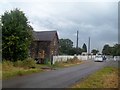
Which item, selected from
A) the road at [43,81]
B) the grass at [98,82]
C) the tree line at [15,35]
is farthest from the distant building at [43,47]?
the grass at [98,82]

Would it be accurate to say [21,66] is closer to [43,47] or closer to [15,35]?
[15,35]

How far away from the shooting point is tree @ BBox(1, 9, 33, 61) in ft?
112

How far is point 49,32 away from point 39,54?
257 inches

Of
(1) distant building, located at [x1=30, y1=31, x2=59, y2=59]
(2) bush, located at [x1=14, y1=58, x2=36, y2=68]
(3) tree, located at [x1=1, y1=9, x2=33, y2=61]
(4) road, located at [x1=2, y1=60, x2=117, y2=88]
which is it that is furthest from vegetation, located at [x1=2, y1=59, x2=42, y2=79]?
(1) distant building, located at [x1=30, y1=31, x2=59, y2=59]

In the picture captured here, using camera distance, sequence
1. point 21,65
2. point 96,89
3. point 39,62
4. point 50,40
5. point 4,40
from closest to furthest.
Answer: point 96,89 → point 21,65 → point 4,40 → point 39,62 → point 50,40

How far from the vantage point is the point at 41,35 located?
6994cm

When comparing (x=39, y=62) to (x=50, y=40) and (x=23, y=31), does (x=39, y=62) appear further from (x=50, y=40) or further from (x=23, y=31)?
(x=50, y=40)

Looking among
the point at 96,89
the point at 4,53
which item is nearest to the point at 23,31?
the point at 4,53

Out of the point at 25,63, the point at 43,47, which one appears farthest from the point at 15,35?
the point at 43,47

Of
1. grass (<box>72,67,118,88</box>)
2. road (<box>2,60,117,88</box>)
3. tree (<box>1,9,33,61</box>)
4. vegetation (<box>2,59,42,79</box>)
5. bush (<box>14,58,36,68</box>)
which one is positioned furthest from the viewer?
tree (<box>1,9,33,61</box>)

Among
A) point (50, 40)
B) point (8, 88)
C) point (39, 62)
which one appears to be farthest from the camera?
point (50, 40)

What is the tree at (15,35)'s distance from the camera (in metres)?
34.0

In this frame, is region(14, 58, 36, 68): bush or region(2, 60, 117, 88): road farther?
region(14, 58, 36, 68): bush

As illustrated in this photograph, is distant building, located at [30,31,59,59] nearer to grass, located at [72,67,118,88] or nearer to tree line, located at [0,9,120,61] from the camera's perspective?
tree line, located at [0,9,120,61]
